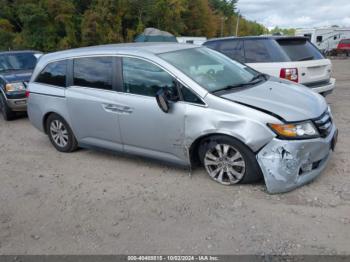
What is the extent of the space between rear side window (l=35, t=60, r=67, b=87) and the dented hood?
8.55ft

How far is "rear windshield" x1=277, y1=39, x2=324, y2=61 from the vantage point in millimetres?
6371

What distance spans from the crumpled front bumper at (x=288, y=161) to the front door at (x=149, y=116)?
0.99m

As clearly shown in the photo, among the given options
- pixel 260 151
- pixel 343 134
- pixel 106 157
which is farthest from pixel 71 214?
pixel 343 134

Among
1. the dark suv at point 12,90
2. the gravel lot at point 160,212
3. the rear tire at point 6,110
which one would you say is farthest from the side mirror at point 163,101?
the rear tire at point 6,110

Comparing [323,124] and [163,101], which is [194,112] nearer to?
[163,101]

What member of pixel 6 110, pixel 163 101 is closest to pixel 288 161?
pixel 163 101

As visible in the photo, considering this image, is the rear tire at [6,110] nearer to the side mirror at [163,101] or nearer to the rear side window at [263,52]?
the side mirror at [163,101]

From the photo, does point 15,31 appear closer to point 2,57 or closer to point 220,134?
point 2,57

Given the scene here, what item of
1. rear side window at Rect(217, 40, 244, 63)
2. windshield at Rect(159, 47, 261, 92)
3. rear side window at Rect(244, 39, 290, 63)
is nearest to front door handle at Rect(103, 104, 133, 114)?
windshield at Rect(159, 47, 261, 92)

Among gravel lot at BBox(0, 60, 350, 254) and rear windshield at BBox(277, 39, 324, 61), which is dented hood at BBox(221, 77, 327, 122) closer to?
gravel lot at BBox(0, 60, 350, 254)

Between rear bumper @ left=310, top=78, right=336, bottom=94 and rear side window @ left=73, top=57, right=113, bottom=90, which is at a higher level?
rear side window @ left=73, top=57, right=113, bottom=90

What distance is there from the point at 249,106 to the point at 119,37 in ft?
103

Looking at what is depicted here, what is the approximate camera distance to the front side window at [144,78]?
402 cm

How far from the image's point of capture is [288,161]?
3455 mm
